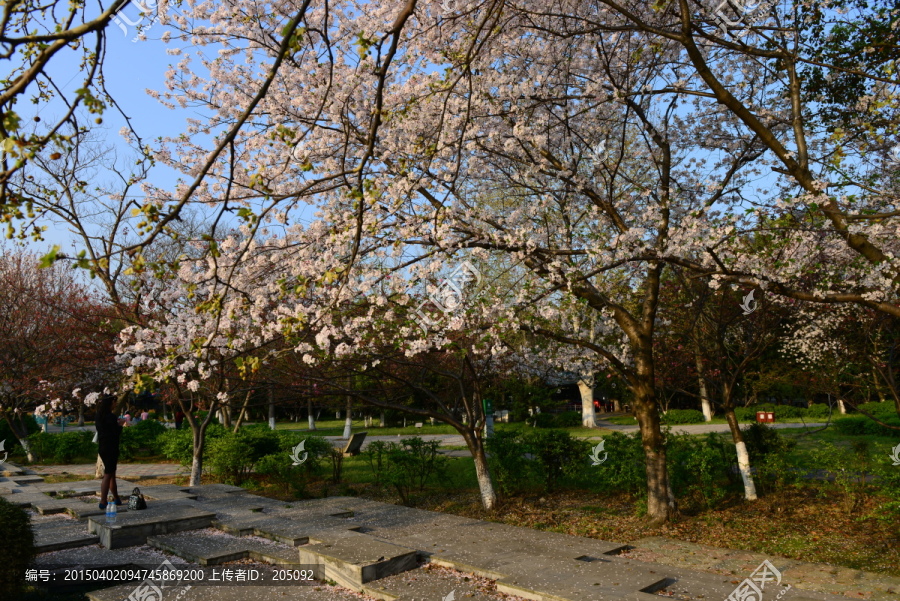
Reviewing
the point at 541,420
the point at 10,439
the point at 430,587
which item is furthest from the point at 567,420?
the point at 430,587

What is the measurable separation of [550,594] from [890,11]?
7166 mm

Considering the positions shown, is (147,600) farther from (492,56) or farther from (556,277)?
(492,56)

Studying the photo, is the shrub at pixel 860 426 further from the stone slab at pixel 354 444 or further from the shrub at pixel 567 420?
the stone slab at pixel 354 444

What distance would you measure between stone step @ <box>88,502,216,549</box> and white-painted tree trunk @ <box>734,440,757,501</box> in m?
7.04

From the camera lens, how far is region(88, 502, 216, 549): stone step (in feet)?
22.2

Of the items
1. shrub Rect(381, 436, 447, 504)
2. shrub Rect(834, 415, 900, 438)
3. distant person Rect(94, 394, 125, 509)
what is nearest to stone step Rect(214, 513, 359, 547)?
distant person Rect(94, 394, 125, 509)

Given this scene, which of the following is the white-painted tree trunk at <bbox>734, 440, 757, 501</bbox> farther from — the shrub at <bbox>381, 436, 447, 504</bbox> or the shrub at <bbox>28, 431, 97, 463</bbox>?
the shrub at <bbox>28, 431, 97, 463</bbox>

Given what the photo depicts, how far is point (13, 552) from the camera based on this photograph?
489 cm

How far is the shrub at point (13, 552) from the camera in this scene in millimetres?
4836

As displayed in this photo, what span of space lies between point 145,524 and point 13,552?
89.0 inches

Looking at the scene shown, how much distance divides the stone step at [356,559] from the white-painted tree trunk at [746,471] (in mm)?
5148

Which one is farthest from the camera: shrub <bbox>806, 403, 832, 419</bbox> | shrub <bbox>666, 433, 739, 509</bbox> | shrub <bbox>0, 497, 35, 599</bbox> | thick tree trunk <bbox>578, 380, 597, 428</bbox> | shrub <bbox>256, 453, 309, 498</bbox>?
thick tree trunk <bbox>578, 380, 597, 428</bbox>

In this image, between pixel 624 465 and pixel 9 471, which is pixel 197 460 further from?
pixel 624 465

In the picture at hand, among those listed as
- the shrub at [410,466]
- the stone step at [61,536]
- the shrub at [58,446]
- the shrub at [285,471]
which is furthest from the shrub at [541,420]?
the stone step at [61,536]
